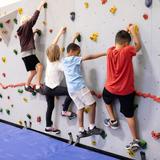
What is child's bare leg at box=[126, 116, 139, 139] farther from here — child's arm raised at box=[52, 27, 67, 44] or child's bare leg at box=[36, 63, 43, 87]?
child's bare leg at box=[36, 63, 43, 87]

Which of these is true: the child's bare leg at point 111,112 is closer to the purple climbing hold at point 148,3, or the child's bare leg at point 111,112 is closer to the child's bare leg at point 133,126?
the child's bare leg at point 133,126

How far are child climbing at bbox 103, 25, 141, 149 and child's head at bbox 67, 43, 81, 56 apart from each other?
1.48 ft

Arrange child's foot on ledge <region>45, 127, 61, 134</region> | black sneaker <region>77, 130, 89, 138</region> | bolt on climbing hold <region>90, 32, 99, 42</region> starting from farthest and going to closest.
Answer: child's foot on ledge <region>45, 127, 61, 134</region> → black sneaker <region>77, 130, 89, 138</region> → bolt on climbing hold <region>90, 32, 99, 42</region>

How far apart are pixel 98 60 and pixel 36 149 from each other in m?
1.21

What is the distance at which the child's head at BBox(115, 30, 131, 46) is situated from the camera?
2635 millimetres

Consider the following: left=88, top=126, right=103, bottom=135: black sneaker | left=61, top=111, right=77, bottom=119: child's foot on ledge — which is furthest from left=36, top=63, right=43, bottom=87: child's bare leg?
left=88, top=126, right=103, bottom=135: black sneaker

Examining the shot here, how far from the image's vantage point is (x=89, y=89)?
124 inches

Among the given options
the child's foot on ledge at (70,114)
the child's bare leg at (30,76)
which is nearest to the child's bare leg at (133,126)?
the child's foot on ledge at (70,114)

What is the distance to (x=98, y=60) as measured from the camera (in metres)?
3.04

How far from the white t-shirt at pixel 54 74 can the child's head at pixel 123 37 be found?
869 millimetres

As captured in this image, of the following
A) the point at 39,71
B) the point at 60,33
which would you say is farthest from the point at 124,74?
the point at 39,71

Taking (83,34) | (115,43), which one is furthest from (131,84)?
(83,34)

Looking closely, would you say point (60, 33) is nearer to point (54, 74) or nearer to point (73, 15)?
point (73, 15)

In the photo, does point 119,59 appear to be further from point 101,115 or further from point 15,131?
point 15,131
